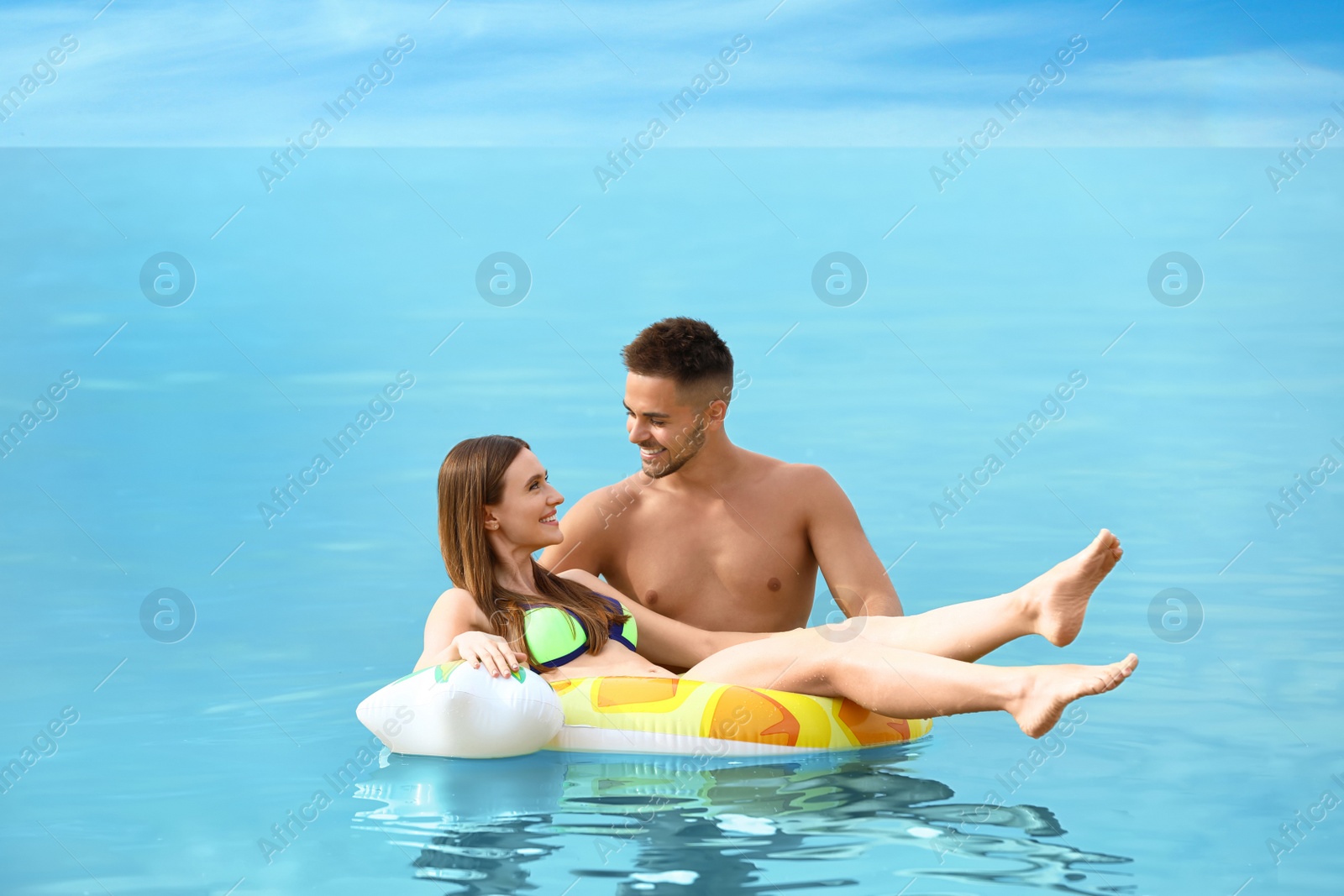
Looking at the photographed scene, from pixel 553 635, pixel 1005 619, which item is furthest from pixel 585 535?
pixel 1005 619

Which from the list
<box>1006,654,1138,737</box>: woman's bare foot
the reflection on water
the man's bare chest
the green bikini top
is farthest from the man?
<box>1006,654,1138,737</box>: woman's bare foot

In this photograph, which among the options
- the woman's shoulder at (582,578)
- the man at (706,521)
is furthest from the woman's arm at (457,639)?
the man at (706,521)

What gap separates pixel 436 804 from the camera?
373 centimetres

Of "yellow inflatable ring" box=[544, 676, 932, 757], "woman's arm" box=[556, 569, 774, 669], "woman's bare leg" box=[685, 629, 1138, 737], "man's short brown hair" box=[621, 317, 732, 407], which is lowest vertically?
"yellow inflatable ring" box=[544, 676, 932, 757]

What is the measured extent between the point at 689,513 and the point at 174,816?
5.93 feet

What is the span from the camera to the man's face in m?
4.55

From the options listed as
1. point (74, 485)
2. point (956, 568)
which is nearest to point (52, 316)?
point (74, 485)

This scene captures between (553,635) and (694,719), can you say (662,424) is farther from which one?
(694,719)

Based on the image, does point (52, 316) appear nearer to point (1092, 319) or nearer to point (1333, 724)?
point (1092, 319)

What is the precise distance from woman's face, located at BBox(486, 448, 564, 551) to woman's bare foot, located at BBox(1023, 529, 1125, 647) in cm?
150

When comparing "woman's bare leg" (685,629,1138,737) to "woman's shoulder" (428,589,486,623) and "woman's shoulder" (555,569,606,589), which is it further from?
"woman's shoulder" (428,589,486,623)

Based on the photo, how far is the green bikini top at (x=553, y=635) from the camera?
417 cm

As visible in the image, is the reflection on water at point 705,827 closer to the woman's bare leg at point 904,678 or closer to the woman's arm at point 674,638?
the woman's bare leg at point 904,678

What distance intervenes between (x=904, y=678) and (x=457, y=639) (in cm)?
121
